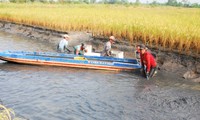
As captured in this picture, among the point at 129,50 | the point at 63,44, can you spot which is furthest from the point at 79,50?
the point at 129,50

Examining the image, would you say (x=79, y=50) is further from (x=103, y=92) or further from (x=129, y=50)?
(x=103, y=92)

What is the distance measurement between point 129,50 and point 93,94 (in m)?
6.08

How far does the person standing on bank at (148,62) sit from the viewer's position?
10.6 m

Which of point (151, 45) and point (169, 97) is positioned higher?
point (151, 45)

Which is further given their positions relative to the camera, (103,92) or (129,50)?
(129,50)

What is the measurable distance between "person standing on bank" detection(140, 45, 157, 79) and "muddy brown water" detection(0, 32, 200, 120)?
32cm

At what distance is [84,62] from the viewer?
1220 centimetres

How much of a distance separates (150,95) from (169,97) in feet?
1.96

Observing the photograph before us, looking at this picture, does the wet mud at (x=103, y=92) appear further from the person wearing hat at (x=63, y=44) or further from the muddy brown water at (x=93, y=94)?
the person wearing hat at (x=63, y=44)

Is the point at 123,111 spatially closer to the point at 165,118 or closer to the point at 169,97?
the point at 165,118

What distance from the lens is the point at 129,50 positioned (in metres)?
14.7

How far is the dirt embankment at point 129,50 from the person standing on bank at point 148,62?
1395 mm

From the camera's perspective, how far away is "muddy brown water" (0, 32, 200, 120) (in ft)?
24.4

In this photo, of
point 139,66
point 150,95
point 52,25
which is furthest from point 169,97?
point 52,25
